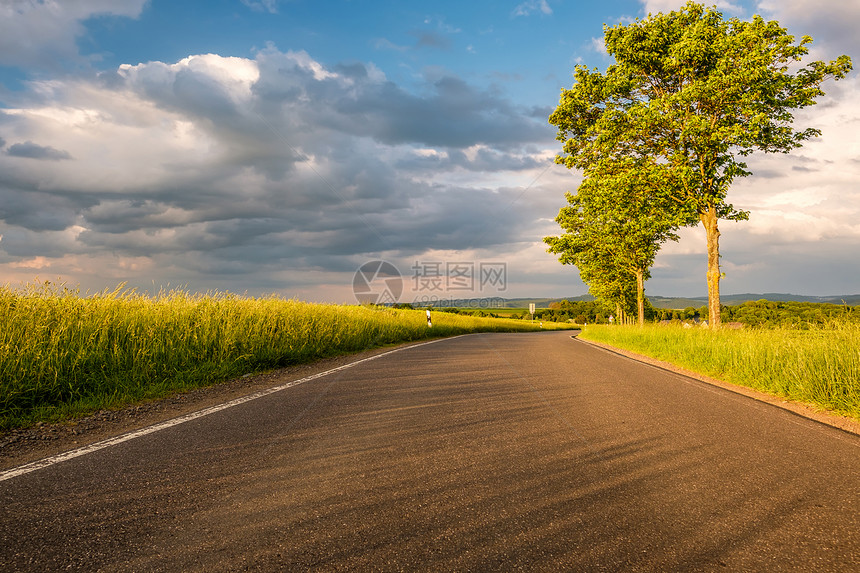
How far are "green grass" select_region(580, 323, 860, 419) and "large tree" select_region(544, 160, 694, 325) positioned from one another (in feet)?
20.1

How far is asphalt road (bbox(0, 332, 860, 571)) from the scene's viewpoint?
2541 mm

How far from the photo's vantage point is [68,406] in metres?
6.38

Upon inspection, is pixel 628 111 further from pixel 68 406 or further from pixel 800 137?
pixel 68 406

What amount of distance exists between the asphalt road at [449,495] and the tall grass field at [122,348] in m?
2.53

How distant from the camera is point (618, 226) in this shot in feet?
86.3

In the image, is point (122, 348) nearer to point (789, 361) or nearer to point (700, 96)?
point (789, 361)

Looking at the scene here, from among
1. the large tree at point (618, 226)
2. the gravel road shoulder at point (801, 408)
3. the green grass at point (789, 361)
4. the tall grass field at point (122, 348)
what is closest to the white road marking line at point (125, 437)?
the tall grass field at point (122, 348)

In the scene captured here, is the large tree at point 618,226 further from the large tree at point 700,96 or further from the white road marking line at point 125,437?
the white road marking line at point 125,437

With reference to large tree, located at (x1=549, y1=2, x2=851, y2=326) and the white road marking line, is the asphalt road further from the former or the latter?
large tree, located at (x1=549, y1=2, x2=851, y2=326)

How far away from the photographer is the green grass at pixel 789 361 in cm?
687

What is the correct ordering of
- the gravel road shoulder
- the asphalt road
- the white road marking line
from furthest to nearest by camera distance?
1. the gravel road shoulder
2. the white road marking line
3. the asphalt road

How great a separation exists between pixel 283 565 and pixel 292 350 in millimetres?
10093

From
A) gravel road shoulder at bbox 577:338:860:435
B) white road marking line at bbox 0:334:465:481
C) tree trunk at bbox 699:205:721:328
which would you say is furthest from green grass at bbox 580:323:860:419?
white road marking line at bbox 0:334:465:481

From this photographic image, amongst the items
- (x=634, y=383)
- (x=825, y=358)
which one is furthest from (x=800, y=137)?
(x=634, y=383)
